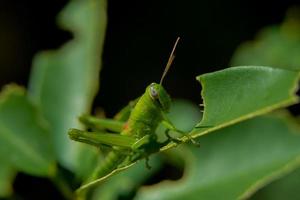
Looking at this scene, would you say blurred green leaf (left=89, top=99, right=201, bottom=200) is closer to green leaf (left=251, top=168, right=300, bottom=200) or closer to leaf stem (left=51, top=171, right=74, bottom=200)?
leaf stem (left=51, top=171, right=74, bottom=200)

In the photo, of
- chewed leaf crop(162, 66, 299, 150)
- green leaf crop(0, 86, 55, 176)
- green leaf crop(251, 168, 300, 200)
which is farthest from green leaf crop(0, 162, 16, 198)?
green leaf crop(251, 168, 300, 200)

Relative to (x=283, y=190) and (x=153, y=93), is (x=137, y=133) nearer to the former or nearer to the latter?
(x=153, y=93)

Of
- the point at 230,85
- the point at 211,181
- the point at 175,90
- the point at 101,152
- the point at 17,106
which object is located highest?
the point at 230,85

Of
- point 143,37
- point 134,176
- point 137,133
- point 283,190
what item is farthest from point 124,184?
point 143,37

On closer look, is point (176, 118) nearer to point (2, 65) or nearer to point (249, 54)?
point (249, 54)

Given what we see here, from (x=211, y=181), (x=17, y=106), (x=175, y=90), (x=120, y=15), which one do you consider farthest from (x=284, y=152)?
(x=120, y=15)

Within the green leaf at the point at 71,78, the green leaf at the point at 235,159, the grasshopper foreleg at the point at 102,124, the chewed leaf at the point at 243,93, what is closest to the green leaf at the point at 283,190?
the green leaf at the point at 235,159

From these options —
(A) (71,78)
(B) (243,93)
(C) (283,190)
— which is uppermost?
(B) (243,93)
